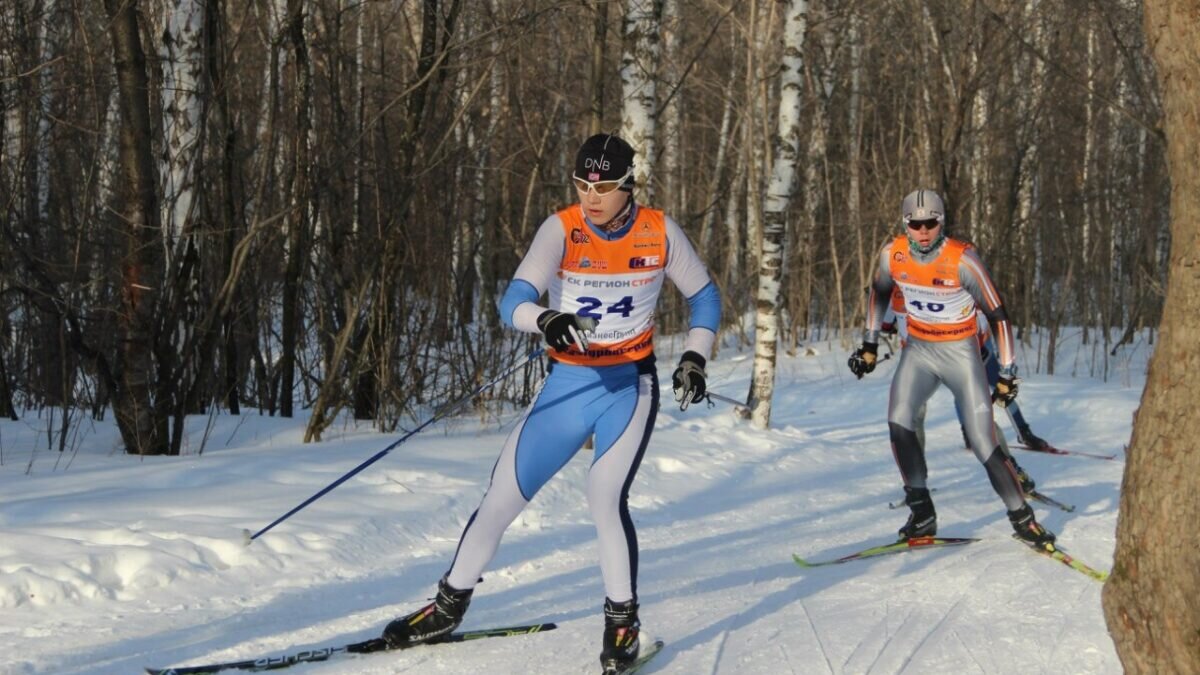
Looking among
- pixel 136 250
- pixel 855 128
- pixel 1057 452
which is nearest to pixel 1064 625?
pixel 136 250

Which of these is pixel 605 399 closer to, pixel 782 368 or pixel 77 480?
pixel 77 480

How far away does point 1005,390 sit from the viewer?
7.77 meters

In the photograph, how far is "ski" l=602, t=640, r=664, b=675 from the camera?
4898 millimetres

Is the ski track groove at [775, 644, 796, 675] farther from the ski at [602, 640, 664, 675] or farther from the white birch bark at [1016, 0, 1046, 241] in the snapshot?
the white birch bark at [1016, 0, 1046, 241]

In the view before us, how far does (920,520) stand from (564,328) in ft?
13.0

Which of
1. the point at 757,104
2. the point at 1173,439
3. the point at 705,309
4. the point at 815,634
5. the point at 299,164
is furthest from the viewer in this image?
the point at 757,104

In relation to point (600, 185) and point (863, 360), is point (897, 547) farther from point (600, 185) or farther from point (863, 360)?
point (600, 185)

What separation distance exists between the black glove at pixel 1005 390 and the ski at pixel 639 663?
3.46 meters

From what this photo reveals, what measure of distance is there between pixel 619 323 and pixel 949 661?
6.34ft

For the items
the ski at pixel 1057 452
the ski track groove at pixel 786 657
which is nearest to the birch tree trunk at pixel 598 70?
the ski at pixel 1057 452

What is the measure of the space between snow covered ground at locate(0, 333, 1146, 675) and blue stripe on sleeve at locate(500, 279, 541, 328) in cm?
138

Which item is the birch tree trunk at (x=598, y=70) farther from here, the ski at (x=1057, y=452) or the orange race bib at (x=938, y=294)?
the ski at (x=1057, y=452)

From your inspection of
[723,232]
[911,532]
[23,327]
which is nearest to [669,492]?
[911,532]

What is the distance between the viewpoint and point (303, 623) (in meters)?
5.61
